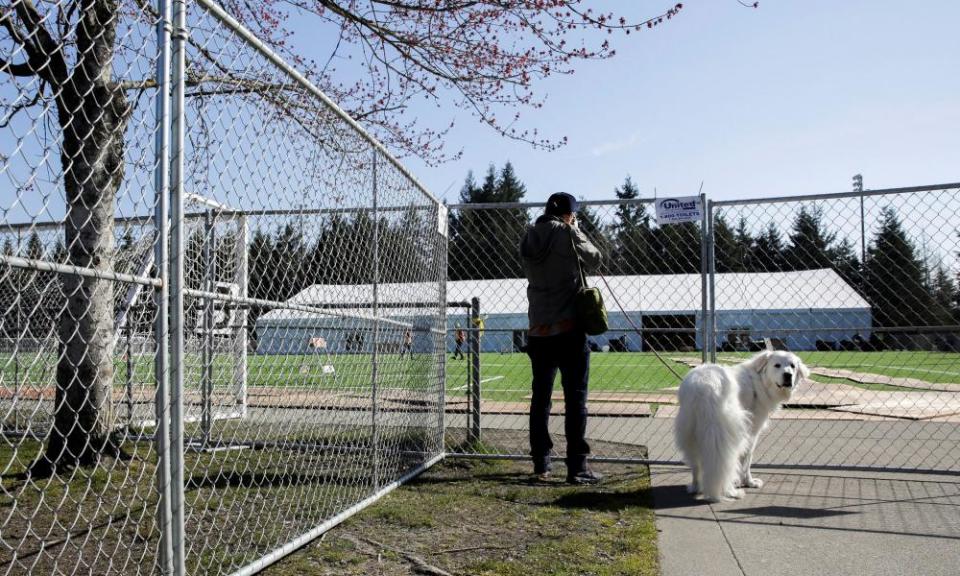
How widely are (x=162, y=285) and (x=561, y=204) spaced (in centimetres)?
383

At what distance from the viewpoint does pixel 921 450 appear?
712 centimetres

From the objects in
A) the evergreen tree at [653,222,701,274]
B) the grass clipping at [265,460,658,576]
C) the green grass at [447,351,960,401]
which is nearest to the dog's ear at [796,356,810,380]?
the evergreen tree at [653,222,701,274]

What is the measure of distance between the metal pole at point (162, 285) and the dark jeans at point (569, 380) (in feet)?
11.6

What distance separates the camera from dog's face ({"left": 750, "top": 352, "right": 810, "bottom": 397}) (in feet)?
18.6

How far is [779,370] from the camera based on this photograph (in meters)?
5.71

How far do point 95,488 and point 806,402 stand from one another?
9.62 meters

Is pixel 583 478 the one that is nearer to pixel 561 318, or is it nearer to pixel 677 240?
pixel 561 318

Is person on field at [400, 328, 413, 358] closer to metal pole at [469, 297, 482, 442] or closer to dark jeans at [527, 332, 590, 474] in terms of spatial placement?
dark jeans at [527, 332, 590, 474]

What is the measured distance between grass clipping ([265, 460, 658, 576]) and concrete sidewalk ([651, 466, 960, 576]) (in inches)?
8.1

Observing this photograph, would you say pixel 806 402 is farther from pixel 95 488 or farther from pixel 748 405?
pixel 95 488

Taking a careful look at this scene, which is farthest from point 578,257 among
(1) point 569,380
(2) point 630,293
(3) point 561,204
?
(2) point 630,293

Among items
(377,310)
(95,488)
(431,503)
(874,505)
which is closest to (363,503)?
(431,503)

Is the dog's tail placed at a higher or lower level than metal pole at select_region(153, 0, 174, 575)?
lower

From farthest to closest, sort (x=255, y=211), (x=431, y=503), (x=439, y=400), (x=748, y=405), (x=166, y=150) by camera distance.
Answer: (x=439, y=400) → (x=748, y=405) → (x=431, y=503) → (x=255, y=211) → (x=166, y=150)
